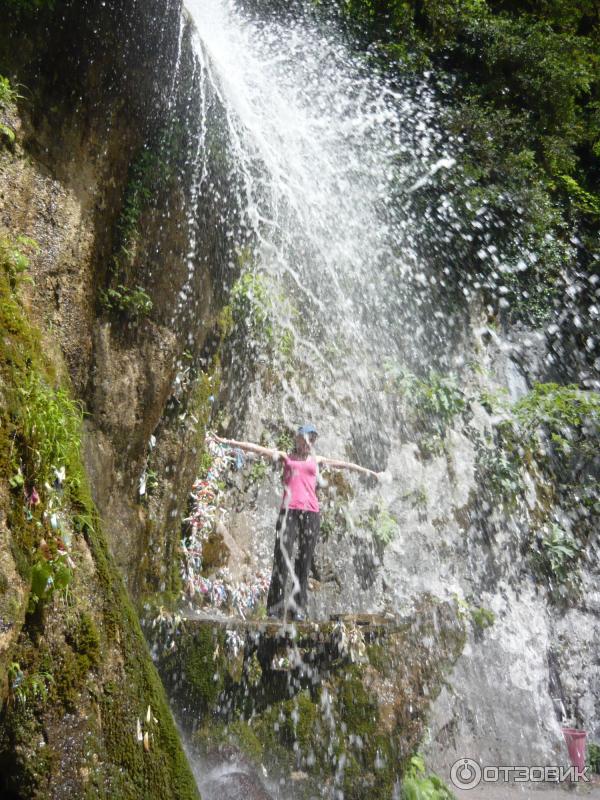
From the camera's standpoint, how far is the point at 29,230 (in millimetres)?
4137

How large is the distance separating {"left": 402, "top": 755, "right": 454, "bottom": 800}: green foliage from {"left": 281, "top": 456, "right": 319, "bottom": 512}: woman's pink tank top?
2.35 meters

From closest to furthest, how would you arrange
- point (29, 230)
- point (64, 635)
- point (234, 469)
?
point (64, 635) < point (29, 230) < point (234, 469)

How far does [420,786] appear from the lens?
5.31m

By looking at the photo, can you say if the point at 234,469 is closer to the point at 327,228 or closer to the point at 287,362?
the point at 287,362

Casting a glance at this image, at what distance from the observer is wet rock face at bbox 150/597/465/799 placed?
5152 millimetres

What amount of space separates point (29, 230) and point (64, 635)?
2.76 m

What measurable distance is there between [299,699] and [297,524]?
4.75 feet

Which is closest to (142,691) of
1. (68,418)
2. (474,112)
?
(68,418)

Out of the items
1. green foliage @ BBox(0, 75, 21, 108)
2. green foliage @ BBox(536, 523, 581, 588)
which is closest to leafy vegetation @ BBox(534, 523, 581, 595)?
green foliage @ BBox(536, 523, 581, 588)

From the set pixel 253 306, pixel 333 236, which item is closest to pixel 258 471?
pixel 253 306

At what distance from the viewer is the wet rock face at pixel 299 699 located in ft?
16.9

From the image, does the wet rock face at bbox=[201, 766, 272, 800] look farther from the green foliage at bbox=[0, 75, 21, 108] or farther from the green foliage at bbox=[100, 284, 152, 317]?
the green foliage at bbox=[0, 75, 21, 108]

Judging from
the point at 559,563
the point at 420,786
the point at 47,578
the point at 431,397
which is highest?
the point at 431,397

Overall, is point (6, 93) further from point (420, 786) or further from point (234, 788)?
point (420, 786)
